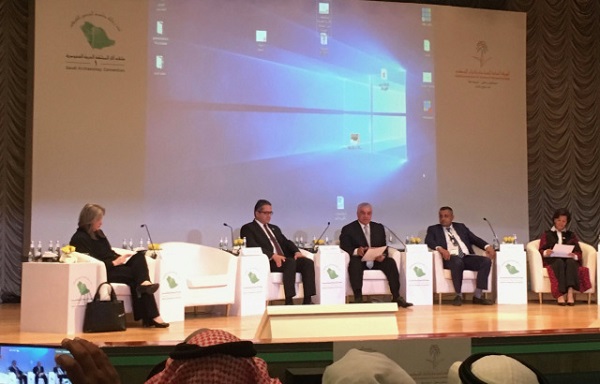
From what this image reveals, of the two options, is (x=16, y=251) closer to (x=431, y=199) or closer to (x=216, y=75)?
(x=216, y=75)

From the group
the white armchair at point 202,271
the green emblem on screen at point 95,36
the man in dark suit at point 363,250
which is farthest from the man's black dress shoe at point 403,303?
the green emblem on screen at point 95,36

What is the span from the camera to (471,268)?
7.88 m

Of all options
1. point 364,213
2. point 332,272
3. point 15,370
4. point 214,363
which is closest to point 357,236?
point 364,213

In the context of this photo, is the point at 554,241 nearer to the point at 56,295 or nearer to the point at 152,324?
the point at 152,324

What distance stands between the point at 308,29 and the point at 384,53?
3.06 ft

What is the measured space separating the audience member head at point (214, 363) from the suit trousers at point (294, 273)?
6008 mm

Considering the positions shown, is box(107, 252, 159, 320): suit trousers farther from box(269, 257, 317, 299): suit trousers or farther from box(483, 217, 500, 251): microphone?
box(483, 217, 500, 251): microphone

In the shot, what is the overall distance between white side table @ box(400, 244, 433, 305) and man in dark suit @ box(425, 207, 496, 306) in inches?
7.3

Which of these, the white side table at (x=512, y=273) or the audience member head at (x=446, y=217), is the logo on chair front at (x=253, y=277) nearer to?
the audience member head at (x=446, y=217)

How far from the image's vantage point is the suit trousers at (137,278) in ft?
19.3

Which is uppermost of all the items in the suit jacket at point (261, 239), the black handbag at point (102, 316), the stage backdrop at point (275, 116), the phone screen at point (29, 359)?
the stage backdrop at point (275, 116)

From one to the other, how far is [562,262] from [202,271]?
348 cm

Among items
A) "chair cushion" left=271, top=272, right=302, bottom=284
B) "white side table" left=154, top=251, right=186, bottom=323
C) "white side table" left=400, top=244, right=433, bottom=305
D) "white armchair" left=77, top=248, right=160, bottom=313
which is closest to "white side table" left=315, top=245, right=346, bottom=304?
"chair cushion" left=271, top=272, right=302, bottom=284

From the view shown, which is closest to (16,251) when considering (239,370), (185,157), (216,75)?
(185,157)
